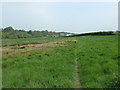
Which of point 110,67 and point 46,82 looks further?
point 110,67

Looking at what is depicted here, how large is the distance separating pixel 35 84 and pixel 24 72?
7.05 feet

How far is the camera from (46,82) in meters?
8.06

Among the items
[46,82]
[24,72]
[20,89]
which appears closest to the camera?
[20,89]

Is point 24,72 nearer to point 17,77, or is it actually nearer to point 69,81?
point 17,77

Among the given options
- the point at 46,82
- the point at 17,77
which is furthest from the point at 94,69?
the point at 17,77

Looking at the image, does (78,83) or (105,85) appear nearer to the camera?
(105,85)

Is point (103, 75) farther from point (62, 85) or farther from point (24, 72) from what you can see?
point (24, 72)

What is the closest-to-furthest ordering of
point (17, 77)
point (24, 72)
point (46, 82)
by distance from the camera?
1. point (46, 82)
2. point (17, 77)
3. point (24, 72)

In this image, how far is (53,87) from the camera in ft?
24.6

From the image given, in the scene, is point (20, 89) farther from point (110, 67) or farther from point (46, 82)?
point (110, 67)

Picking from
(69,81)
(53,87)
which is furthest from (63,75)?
(53,87)

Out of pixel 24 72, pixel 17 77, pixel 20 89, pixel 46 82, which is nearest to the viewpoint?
pixel 20 89

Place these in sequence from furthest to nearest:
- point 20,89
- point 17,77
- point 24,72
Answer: point 24,72, point 17,77, point 20,89

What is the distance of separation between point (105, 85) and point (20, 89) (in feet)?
11.1
